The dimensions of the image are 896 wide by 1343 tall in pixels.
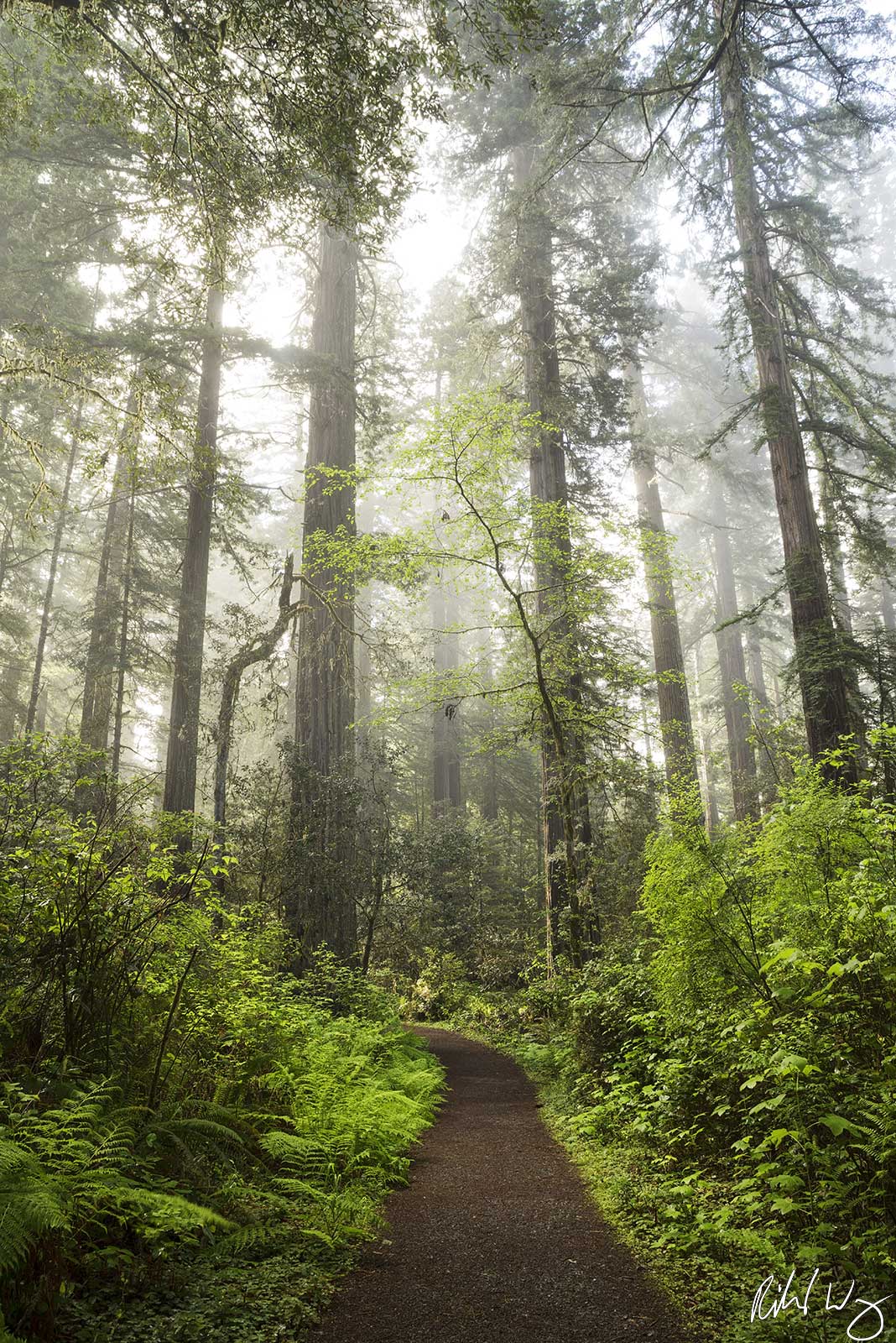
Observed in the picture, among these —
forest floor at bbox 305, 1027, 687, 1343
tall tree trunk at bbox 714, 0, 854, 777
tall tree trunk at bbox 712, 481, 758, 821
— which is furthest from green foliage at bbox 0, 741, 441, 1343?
tall tree trunk at bbox 712, 481, 758, 821

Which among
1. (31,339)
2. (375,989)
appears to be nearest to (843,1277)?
(375,989)

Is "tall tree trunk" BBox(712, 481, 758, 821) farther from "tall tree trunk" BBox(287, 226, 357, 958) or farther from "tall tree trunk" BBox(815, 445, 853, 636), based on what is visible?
"tall tree trunk" BBox(287, 226, 357, 958)

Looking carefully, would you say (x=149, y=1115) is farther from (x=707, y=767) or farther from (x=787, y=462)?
(x=707, y=767)

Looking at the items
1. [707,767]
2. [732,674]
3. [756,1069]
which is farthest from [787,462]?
[707,767]

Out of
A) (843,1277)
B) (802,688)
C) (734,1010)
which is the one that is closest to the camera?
(843,1277)

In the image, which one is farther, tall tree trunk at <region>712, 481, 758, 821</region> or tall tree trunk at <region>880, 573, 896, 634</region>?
tall tree trunk at <region>880, 573, 896, 634</region>

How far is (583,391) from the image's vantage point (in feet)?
45.4

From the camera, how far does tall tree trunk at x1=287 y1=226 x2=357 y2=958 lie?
10.1 m

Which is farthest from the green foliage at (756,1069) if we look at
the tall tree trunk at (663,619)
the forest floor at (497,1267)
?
the tall tree trunk at (663,619)

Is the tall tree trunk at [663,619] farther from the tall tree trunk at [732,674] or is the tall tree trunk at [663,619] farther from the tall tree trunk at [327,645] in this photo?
the tall tree trunk at [327,645]

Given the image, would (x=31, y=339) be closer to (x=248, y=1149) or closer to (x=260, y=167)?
(x=260, y=167)

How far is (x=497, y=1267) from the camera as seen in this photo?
3.46m

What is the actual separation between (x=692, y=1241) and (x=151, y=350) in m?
12.1
